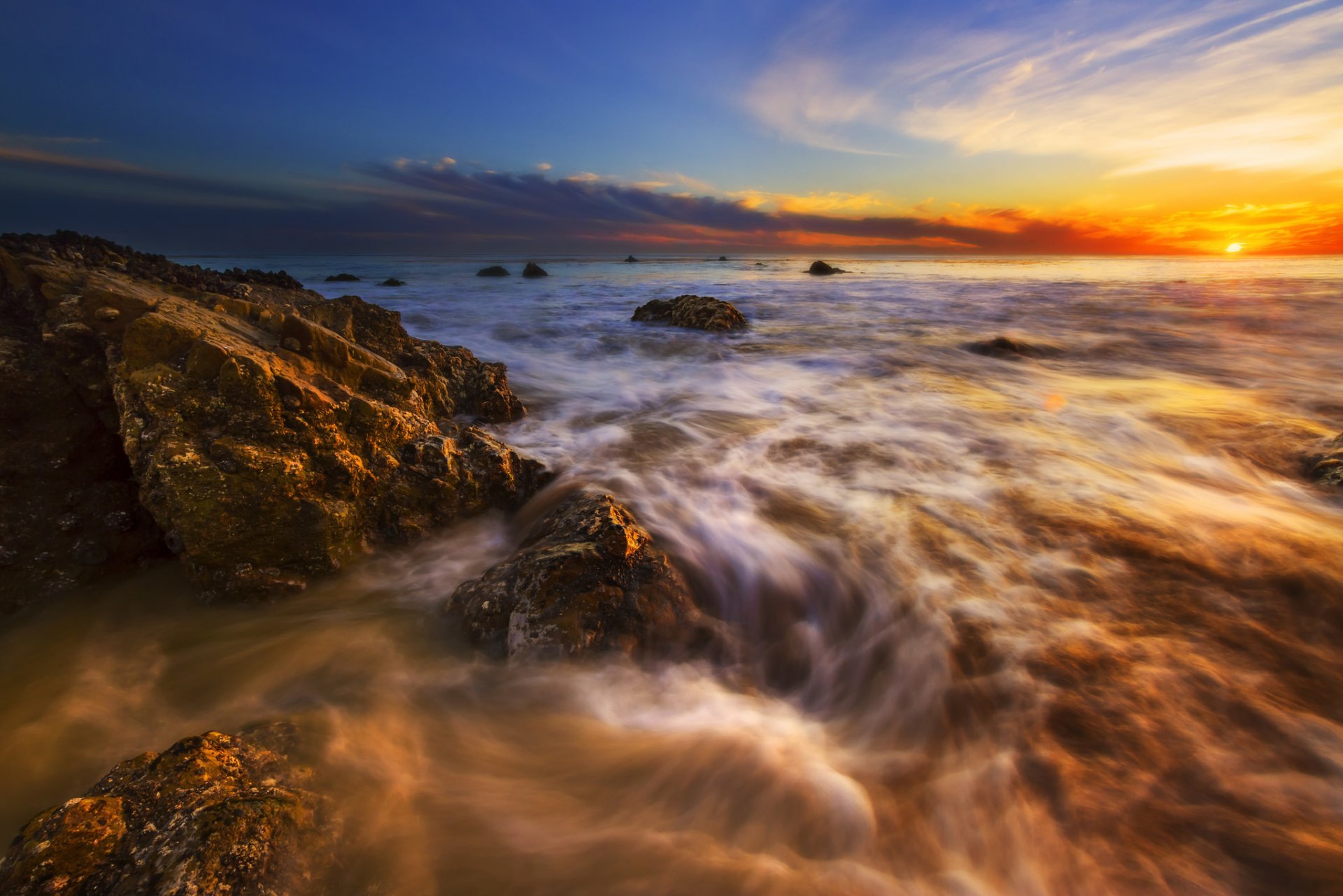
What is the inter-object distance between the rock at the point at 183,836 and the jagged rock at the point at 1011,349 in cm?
1191

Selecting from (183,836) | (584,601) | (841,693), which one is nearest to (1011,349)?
(841,693)

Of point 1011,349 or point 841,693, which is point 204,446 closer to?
point 841,693

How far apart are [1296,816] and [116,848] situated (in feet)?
13.2

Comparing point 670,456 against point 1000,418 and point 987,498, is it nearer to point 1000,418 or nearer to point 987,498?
point 987,498

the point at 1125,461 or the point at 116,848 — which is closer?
the point at 116,848

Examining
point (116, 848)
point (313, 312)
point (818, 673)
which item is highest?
point (313, 312)

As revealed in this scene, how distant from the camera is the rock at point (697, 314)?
44.0ft

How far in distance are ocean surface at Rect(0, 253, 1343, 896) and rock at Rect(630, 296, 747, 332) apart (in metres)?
8.42

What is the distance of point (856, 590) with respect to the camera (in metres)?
3.61

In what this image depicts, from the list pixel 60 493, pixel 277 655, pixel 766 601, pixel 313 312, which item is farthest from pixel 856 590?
pixel 313 312

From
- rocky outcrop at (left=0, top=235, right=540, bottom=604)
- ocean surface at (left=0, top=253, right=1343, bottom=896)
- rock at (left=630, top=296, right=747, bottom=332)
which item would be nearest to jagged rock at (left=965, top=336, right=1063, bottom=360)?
ocean surface at (left=0, top=253, right=1343, bottom=896)

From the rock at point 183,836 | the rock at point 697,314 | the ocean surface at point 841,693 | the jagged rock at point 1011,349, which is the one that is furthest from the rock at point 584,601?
the rock at point 697,314

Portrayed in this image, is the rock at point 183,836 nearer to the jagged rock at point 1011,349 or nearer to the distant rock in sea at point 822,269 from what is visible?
the jagged rock at point 1011,349

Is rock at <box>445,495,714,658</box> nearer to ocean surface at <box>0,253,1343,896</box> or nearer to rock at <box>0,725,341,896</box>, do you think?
ocean surface at <box>0,253,1343,896</box>
